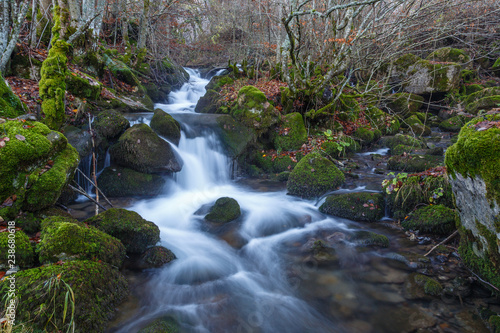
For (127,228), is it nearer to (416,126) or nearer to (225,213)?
(225,213)

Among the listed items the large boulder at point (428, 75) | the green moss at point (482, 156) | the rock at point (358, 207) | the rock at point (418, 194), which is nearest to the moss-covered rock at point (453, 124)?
the large boulder at point (428, 75)

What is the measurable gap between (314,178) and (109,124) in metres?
5.51

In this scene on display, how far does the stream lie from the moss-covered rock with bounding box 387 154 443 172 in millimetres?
3031

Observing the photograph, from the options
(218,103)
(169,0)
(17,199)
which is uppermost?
(169,0)

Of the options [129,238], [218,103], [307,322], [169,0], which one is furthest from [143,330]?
[169,0]

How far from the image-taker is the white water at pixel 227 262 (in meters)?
3.22

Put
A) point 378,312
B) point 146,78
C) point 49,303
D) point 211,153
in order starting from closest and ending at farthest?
1. point 49,303
2. point 378,312
3. point 211,153
4. point 146,78

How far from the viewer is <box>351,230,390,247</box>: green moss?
453 centimetres

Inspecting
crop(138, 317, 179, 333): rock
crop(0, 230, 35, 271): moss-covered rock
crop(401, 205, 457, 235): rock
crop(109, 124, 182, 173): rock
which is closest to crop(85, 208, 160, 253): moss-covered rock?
crop(0, 230, 35, 271): moss-covered rock

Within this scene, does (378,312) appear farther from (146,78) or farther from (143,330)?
(146,78)

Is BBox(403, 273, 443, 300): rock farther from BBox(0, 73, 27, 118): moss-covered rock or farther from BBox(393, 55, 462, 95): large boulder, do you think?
BBox(393, 55, 462, 95): large boulder

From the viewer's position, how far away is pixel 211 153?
847 centimetres

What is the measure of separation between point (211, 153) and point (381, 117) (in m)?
8.43

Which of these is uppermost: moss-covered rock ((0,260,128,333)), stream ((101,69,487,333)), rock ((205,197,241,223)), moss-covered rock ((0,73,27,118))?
moss-covered rock ((0,73,27,118))
